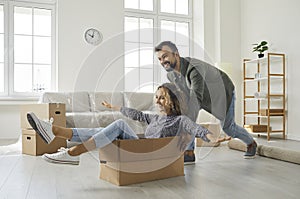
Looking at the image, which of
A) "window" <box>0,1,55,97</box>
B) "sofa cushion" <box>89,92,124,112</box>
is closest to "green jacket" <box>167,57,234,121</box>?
"sofa cushion" <box>89,92,124,112</box>

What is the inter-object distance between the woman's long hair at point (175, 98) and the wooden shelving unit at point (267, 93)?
8.29ft

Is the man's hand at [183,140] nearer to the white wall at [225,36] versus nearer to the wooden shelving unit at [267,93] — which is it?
the wooden shelving unit at [267,93]

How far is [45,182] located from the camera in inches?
81.0

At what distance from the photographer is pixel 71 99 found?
457cm

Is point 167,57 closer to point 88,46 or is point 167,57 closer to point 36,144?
point 36,144

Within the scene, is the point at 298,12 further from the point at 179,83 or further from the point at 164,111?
the point at 164,111

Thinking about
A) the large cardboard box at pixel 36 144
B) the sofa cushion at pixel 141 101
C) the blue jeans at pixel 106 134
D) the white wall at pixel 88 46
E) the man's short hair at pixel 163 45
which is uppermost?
the white wall at pixel 88 46

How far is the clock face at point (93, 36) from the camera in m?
5.18

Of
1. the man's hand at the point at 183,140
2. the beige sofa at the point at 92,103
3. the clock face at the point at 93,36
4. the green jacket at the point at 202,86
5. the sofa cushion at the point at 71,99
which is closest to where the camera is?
the man's hand at the point at 183,140

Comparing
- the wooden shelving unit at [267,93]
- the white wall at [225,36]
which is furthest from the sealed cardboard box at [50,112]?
the white wall at [225,36]

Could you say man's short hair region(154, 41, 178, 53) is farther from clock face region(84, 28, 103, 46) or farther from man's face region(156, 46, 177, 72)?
clock face region(84, 28, 103, 46)

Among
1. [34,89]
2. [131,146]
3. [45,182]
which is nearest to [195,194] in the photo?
[131,146]

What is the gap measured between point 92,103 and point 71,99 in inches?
11.6

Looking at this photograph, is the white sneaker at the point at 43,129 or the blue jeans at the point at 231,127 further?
the blue jeans at the point at 231,127
